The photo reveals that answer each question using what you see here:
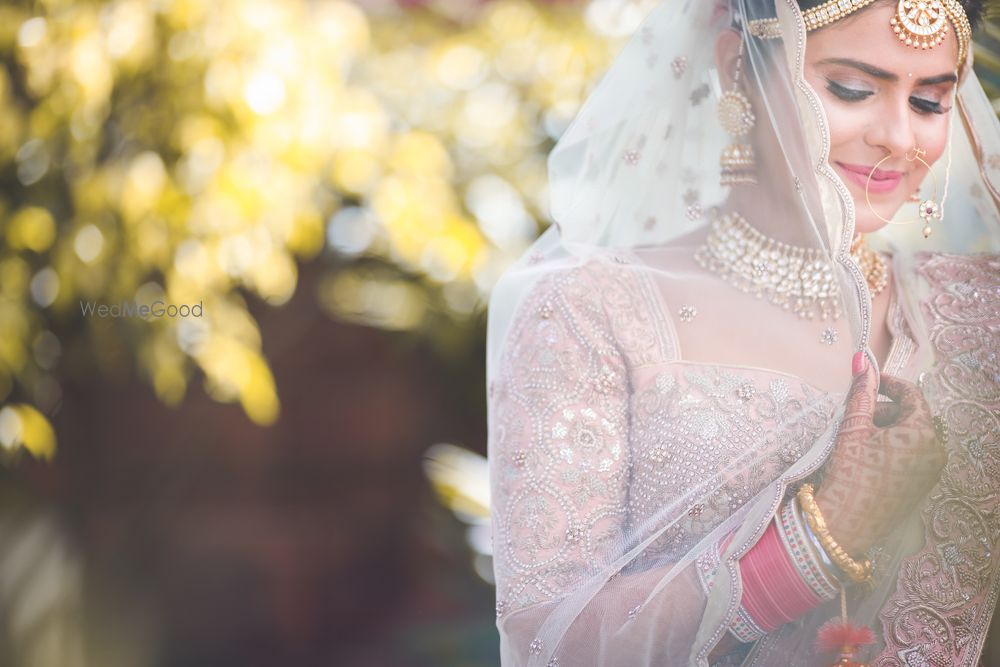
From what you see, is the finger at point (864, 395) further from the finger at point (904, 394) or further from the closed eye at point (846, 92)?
the closed eye at point (846, 92)

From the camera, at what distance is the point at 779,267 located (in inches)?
51.8

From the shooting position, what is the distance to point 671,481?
1227mm

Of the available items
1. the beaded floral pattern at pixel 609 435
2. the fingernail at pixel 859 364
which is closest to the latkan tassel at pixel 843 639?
the beaded floral pattern at pixel 609 435

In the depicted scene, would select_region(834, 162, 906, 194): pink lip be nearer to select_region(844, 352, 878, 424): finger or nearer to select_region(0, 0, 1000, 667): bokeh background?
select_region(844, 352, 878, 424): finger

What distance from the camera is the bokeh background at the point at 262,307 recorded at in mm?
2156

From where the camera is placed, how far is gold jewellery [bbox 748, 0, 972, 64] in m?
1.19

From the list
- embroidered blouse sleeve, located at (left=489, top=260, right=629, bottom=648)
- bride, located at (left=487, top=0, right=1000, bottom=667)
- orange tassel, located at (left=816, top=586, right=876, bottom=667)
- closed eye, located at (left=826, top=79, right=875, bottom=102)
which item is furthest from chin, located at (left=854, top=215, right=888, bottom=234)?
orange tassel, located at (left=816, top=586, right=876, bottom=667)

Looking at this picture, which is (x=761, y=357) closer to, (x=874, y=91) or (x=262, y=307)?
(x=874, y=91)

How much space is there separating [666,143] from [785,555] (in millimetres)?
569

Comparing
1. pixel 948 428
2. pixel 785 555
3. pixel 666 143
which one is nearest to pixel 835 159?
pixel 666 143

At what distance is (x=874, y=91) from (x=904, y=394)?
36cm

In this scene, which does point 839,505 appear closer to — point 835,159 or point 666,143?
point 835,159

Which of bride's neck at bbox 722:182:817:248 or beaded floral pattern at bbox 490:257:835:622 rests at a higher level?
bride's neck at bbox 722:182:817:248

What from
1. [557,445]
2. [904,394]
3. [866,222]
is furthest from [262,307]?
[904,394]
